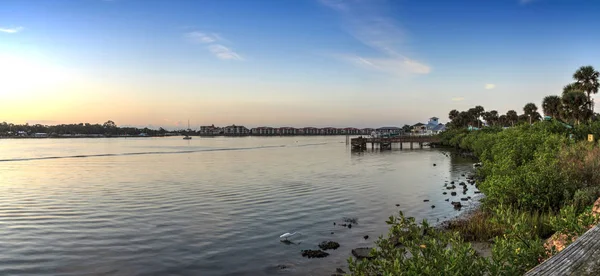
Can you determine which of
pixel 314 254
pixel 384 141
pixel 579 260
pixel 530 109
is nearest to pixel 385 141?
pixel 384 141

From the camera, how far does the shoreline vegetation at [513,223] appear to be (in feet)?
19.8

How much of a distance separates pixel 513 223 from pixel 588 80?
6914 centimetres

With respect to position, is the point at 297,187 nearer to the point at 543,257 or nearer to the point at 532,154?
the point at 532,154

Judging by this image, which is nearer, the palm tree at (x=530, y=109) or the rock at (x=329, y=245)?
the rock at (x=329, y=245)

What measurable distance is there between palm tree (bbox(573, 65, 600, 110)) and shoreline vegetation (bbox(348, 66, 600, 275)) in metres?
24.5

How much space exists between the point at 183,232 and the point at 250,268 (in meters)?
5.99

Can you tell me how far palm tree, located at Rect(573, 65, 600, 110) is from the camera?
61.8m

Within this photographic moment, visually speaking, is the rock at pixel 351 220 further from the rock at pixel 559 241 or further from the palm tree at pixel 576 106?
the palm tree at pixel 576 106

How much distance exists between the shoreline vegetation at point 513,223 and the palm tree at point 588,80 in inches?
965

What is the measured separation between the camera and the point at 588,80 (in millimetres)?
63375

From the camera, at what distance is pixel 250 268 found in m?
13.6

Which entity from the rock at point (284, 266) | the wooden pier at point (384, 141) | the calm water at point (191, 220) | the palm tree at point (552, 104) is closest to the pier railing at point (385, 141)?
the wooden pier at point (384, 141)

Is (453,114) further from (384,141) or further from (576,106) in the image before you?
(576,106)

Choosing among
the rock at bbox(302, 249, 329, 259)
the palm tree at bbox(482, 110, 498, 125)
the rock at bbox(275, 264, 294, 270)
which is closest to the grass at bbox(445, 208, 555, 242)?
the rock at bbox(302, 249, 329, 259)
